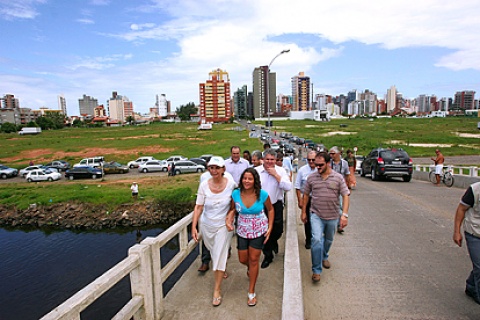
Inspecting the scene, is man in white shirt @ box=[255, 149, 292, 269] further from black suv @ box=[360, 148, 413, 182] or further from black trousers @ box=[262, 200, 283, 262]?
black suv @ box=[360, 148, 413, 182]

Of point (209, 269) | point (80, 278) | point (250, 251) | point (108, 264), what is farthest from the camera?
point (108, 264)

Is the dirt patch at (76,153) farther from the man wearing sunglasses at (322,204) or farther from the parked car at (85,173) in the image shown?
the man wearing sunglasses at (322,204)

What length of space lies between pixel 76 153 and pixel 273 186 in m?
54.3

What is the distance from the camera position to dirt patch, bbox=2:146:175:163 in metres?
48.5

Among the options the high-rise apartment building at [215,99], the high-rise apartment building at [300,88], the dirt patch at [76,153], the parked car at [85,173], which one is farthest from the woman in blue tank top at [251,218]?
the high-rise apartment building at [300,88]

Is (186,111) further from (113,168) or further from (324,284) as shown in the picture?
(324,284)

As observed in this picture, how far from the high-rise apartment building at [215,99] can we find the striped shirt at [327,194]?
131 m

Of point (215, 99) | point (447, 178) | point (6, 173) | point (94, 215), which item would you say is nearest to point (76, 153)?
point (6, 173)

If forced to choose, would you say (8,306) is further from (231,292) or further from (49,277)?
(231,292)

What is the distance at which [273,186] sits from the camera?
187 inches

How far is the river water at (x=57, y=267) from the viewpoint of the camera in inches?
459

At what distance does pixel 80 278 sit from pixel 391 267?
13.0m

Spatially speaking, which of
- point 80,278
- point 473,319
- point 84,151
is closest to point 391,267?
point 473,319

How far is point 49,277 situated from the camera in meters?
13.8
